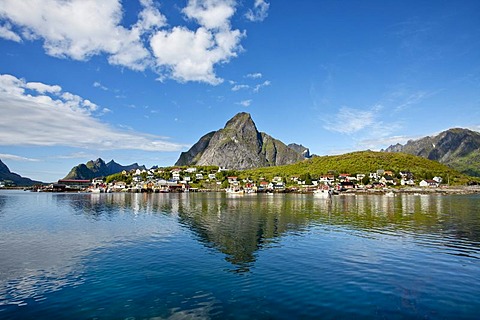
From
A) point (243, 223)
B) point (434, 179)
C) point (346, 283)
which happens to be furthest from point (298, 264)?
point (434, 179)

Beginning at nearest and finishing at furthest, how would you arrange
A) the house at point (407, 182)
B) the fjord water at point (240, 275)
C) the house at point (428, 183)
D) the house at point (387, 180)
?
the fjord water at point (240, 275)
the house at point (428, 183)
the house at point (407, 182)
the house at point (387, 180)

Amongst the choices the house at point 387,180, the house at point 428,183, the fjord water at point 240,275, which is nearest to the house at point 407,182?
the house at point 428,183

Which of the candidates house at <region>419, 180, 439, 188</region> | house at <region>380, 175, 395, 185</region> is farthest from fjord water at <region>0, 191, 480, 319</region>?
house at <region>419, 180, 439, 188</region>

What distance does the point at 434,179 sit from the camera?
648 feet

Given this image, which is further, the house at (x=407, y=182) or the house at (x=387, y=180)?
the house at (x=387, y=180)

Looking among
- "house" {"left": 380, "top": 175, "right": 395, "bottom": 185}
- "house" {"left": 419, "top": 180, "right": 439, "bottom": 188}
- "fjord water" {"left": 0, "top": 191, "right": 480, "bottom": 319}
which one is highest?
"house" {"left": 380, "top": 175, "right": 395, "bottom": 185}

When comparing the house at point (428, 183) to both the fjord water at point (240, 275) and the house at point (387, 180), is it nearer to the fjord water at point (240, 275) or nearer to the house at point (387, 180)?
the house at point (387, 180)

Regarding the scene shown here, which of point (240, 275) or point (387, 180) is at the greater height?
point (387, 180)

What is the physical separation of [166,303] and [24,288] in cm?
933

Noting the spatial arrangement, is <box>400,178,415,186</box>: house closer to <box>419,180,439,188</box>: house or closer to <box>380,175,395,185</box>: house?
<box>419,180,439,188</box>: house

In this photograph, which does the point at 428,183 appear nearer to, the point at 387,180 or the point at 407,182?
the point at 407,182

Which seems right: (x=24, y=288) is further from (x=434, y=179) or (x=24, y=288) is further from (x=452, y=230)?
(x=434, y=179)

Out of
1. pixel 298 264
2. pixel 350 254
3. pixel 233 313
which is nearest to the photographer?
pixel 233 313

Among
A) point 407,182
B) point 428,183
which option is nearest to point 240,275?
point 428,183
